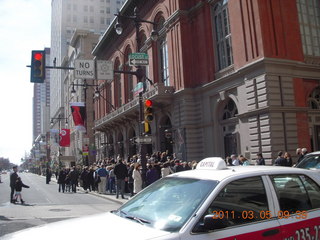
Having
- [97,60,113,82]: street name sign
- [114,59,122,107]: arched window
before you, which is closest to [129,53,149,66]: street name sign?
[97,60,113,82]: street name sign

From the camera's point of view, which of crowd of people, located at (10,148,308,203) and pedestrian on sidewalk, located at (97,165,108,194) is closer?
crowd of people, located at (10,148,308,203)

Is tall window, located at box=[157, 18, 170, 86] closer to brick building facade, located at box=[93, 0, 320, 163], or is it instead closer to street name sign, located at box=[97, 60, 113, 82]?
brick building facade, located at box=[93, 0, 320, 163]

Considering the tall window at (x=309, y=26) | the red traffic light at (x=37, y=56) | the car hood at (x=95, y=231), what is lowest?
the car hood at (x=95, y=231)

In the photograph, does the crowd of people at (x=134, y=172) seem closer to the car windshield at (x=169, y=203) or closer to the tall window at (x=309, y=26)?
the tall window at (x=309, y=26)

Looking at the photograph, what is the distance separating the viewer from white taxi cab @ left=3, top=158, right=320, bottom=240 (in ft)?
11.3

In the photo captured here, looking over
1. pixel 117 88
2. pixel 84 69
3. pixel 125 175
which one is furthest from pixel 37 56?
pixel 117 88

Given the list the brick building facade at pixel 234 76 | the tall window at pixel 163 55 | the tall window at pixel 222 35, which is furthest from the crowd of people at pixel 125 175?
the tall window at pixel 163 55

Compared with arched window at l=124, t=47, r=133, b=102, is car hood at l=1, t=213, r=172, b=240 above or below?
below

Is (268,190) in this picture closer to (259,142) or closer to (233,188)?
(233,188)

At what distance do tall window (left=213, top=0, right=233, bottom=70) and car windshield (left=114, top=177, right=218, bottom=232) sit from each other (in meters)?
19.2

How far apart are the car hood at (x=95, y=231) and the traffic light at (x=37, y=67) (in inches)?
387

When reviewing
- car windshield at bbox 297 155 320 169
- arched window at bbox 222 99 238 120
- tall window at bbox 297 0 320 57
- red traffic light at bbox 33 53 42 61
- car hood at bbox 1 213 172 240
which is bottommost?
car hood at bbox 1 213 172 240

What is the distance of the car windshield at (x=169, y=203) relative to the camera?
3613 mm

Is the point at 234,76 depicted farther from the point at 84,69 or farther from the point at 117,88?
the point at 117,88
